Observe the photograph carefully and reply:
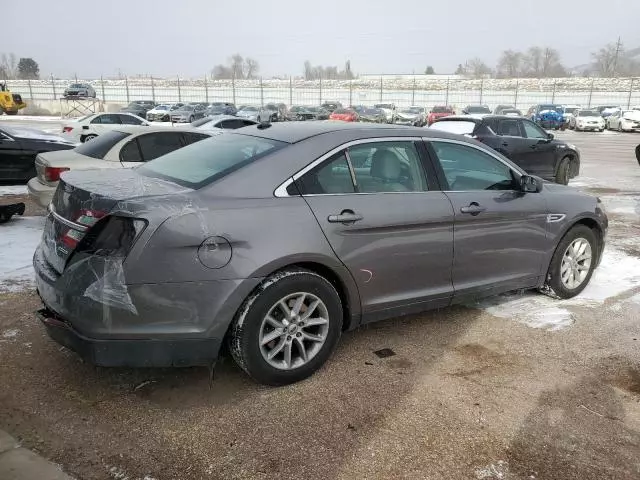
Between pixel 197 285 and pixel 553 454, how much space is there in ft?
6.64

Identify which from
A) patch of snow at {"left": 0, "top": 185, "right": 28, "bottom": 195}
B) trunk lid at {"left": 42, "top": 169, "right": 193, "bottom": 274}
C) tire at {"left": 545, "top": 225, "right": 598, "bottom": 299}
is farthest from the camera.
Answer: patch of snow at {"left": 0, "top": 185, "right": 28, "bottom": 195}

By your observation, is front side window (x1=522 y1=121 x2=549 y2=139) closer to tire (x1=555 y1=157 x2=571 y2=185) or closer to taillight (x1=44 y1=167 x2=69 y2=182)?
tire (x1=555 y1=157 x2=571 y2=185)

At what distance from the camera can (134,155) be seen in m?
7.81

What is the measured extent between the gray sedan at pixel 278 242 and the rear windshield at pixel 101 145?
4.04 meters

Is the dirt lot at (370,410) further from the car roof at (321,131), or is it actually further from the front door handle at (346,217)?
the car roof at (321,131)

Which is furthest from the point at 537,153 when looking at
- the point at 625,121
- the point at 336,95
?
Result: the point at 336,95

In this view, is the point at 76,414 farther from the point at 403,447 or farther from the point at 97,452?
the point at 403,447

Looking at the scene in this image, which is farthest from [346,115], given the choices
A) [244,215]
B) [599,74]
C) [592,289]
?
[599,74]

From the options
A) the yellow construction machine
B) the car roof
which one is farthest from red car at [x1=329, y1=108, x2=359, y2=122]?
the car roof

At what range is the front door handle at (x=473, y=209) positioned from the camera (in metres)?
4.07

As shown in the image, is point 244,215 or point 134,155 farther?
point 134,155

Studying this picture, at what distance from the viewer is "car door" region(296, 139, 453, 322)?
11.5 feet

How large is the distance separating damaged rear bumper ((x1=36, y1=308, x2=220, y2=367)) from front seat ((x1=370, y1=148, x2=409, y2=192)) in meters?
1.52

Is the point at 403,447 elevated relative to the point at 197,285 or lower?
lower
